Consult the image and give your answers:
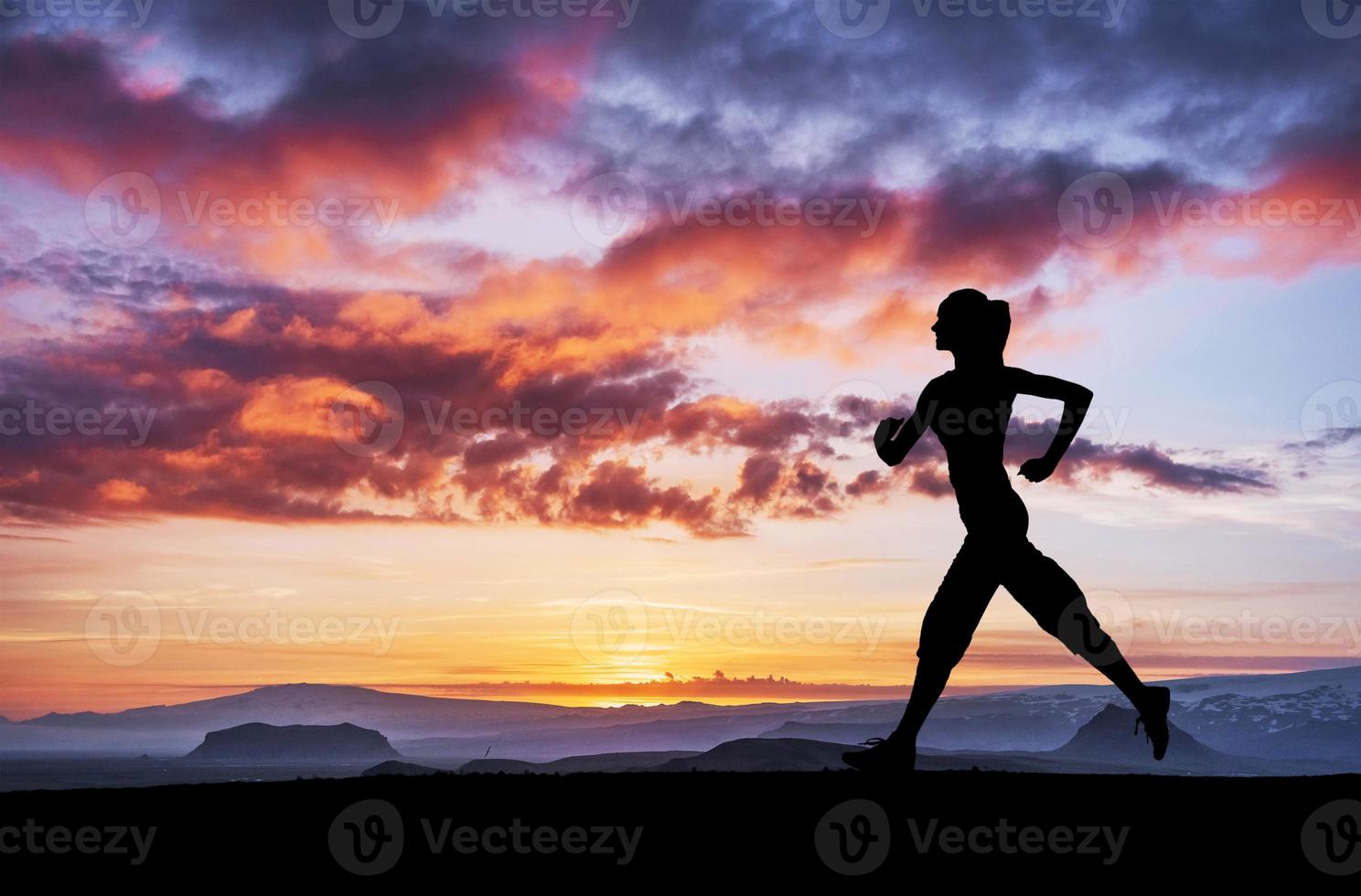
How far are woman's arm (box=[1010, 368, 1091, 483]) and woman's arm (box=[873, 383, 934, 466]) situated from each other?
2.55ft

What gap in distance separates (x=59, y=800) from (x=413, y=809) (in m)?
3.88

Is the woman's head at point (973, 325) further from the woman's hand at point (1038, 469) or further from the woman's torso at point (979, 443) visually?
the woman's hand at point (1038, 469)

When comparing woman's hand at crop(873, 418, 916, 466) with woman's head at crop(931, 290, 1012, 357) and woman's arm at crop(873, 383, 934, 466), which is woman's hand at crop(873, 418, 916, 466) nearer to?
woman's arm at crop(873, 383, 934, 466)

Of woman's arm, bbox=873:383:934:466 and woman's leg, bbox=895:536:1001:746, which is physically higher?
woman's arm, bbox=873:383:934:466

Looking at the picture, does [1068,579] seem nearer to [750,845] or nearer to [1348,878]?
[1348,878]

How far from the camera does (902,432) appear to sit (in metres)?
9.95

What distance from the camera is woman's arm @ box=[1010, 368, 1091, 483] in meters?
9.44

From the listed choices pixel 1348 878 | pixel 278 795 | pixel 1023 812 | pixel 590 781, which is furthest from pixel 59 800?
pixel 1348 878

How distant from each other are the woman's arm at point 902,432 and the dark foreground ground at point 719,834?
2770 mm

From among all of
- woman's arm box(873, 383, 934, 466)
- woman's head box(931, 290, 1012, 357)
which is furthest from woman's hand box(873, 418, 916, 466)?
woman's head box(931, 290, 1012, 357)

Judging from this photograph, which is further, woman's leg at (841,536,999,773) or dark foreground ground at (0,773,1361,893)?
woman's leg at (841,536,999,773)

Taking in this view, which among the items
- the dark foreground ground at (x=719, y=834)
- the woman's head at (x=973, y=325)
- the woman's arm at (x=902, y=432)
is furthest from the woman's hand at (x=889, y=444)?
the dark foreground ground at (x=719, y=834)

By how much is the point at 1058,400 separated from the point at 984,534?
138 centimetres

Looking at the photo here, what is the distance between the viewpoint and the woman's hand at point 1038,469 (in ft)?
30.7
